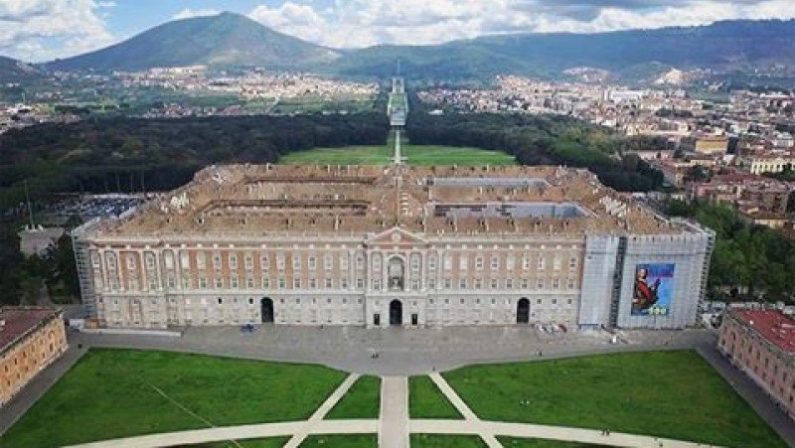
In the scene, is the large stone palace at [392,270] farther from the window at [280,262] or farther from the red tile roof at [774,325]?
the red tile roof at [774,325]

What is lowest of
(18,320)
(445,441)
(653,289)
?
(445,441)

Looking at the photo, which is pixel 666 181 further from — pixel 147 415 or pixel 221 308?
pixel 147 415

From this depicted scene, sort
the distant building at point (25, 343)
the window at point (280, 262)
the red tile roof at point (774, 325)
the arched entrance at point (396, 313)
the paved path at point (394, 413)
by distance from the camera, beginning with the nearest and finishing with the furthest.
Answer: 1. the paved path at point (394, 413)
2. the distant building at point (25, 343)
3. the red tile roof at point (774, 325)
4. the window at point (280, 262)
5. the arched entrance at point (396, 313)

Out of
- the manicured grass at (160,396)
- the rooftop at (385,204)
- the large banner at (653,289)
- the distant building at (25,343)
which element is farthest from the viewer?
the rooftop at (385,204)

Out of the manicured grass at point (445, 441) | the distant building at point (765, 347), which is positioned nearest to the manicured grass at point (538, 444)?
the manicured grass at point (445, 441)

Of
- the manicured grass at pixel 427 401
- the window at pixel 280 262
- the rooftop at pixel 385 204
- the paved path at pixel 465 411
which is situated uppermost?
the rooftop at pixel 385 204

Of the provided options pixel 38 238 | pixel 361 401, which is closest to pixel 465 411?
pixel 361 401

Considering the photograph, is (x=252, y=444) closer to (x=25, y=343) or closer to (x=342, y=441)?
(x=342, y=441)
